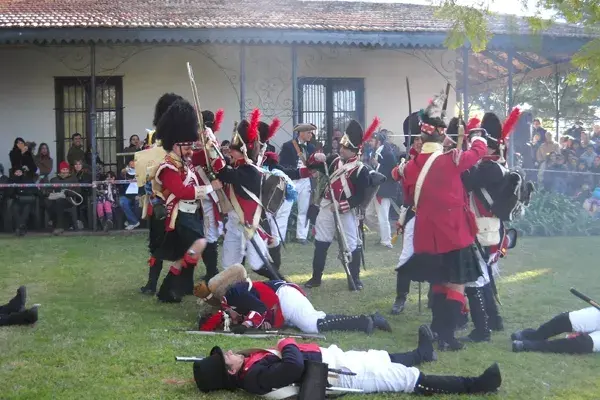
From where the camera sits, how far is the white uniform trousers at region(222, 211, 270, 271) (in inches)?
332

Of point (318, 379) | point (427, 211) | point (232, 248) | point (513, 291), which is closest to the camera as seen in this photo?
point (318, 379)

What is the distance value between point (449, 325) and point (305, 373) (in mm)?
1970

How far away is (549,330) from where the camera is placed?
6.80m

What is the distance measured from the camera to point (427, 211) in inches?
277

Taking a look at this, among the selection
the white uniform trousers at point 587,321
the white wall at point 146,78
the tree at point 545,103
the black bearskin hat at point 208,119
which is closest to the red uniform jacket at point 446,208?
the white uniform trousers at point 587,321

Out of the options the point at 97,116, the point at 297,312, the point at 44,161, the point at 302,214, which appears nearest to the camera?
the point at 297,312

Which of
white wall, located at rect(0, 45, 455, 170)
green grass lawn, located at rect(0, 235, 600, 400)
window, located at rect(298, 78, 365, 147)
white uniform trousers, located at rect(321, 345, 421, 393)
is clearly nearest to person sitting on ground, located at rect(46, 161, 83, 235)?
white wall, located at rect(0, 45, 455, 170)

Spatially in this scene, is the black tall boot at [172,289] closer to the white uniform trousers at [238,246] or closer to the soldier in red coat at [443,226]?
the white uniform trousers at [238,246]

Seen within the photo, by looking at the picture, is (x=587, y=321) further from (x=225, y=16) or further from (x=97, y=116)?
(x=97, y=116)

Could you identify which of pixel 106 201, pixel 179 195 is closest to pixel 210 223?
pixel 179 195

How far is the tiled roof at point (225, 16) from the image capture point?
49.5ft

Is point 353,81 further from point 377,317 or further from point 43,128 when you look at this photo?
point 377,317

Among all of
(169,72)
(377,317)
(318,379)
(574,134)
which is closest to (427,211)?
(377,317)

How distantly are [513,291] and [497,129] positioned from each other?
8.58 feet
